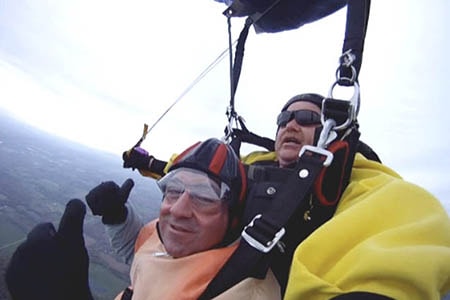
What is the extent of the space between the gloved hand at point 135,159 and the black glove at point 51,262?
2.64 feet

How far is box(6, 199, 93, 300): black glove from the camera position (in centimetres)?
151

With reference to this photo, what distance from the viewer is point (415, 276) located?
0.56 metres

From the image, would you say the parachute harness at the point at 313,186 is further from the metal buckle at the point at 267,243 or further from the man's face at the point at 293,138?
the man's face at the point at 293,138

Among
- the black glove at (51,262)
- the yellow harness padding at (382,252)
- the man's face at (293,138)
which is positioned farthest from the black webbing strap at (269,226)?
the black glove at (51,262)

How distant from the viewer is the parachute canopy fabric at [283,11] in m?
2.18

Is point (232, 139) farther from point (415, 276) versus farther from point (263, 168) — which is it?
point (415, 276)

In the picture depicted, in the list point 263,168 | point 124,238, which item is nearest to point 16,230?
point 124,238

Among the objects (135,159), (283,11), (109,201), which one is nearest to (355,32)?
(283,11)

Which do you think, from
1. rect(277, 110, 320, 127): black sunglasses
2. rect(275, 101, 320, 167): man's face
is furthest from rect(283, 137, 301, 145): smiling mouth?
rect(277, 110, 320, 127): black sunglasses

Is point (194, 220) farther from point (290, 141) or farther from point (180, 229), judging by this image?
point (290, 141)

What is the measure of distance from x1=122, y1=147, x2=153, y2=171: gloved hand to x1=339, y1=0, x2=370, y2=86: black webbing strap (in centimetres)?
192

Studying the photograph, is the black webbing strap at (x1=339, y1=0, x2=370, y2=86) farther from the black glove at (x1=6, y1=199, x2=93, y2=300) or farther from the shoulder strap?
the black glove at (x1=6, y1=199, x2=93, y2=300)

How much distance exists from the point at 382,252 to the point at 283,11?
2264 millimetres

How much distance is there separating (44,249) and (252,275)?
1.35 metres
